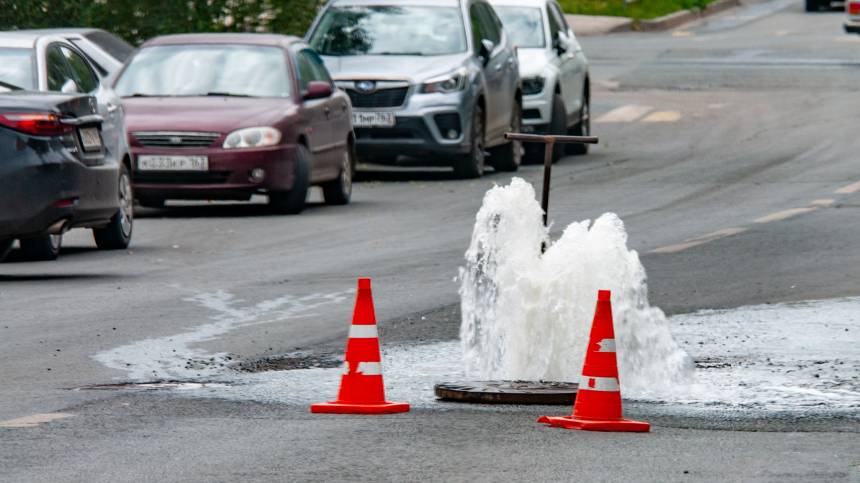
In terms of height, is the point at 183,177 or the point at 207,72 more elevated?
the point at 207,72

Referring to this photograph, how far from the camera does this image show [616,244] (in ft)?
23.3

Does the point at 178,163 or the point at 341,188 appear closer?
the point at 178,163

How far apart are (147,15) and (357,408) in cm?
1696

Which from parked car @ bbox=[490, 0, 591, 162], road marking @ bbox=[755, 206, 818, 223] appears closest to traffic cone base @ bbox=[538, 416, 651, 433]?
road marking @ bbox=[755, 206, 818, 223]

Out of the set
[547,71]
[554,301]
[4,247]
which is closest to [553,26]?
[547,71]

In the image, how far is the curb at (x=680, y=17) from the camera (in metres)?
42.5

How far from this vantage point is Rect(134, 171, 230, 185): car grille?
565 inches

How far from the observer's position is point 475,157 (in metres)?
18.4

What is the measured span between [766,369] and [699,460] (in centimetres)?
195

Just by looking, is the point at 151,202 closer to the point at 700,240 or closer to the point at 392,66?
the point at 392,66

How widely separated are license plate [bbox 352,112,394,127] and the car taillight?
753cm

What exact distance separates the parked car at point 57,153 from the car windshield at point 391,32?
6.36 metres

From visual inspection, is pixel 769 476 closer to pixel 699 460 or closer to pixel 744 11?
pixel 699 460

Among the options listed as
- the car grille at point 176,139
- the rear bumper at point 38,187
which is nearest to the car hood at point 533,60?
the car grille at point 176,139
